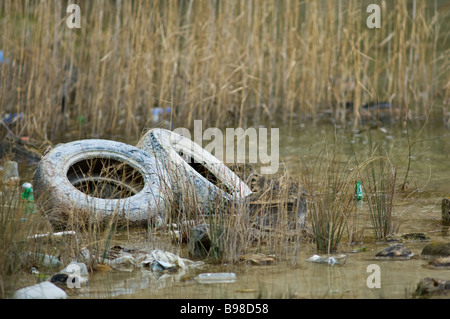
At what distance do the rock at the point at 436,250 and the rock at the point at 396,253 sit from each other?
0.25 ft

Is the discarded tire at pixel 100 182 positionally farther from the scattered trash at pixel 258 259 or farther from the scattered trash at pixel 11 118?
the scattered trash at pixel 11 118

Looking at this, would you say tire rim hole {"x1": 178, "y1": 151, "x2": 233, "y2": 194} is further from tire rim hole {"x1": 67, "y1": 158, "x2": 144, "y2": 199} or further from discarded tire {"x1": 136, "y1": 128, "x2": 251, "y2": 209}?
tire rim hole {"x1": 67, "y1": 158, "x2": 144, "y2": 199}

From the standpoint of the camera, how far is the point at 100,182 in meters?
4.70

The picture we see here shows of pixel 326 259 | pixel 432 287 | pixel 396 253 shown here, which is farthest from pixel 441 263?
pixel 326 259

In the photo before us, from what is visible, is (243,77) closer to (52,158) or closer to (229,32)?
(229,32)

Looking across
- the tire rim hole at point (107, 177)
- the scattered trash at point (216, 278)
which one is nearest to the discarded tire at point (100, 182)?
the tire rim hole at point (107, 177)

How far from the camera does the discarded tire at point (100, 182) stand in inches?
170

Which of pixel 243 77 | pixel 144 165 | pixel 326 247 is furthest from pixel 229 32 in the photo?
pixel 326 247

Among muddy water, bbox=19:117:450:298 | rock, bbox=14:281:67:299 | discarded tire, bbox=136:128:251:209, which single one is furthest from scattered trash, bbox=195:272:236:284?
discarded tire, bbox=136:128:251:209

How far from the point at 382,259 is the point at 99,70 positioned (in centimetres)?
561

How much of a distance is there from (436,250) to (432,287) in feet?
2.09

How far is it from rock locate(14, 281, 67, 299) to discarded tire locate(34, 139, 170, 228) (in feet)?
3.25

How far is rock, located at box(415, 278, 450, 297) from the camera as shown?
119 inches

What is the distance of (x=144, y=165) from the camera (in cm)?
483
